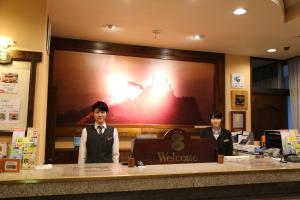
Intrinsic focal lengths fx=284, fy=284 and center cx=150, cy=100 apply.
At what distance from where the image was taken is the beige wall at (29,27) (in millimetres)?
3256

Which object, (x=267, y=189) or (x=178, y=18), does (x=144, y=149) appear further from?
(x=178, y=18)

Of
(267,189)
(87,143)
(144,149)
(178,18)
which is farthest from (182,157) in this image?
(178,18)

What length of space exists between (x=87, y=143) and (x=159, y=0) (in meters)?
1.79

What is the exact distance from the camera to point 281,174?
223 cm

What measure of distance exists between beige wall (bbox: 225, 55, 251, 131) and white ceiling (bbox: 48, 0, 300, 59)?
24.2 inches

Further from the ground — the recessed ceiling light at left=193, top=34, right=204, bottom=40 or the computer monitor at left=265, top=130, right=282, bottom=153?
the recessed ceiling light at left=193, top=34, right=204, bottom=40

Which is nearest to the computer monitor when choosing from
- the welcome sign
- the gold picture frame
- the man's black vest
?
the welcome sign

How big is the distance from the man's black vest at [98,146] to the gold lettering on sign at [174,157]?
82 cm

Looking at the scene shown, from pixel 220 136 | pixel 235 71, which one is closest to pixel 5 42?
pixel 220 136

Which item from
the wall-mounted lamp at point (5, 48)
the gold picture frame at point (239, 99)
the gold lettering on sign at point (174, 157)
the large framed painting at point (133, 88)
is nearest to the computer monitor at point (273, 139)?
the gold lettering on sign at point (174, 157)

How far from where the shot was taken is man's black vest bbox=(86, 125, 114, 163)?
2.90m

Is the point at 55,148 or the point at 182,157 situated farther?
the point at 55,148

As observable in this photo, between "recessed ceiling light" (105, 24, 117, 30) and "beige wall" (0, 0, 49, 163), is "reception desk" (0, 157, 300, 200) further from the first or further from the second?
"recessed ceiling light" (105, 24, 117, 30)

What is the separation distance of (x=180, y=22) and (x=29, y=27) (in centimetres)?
195
